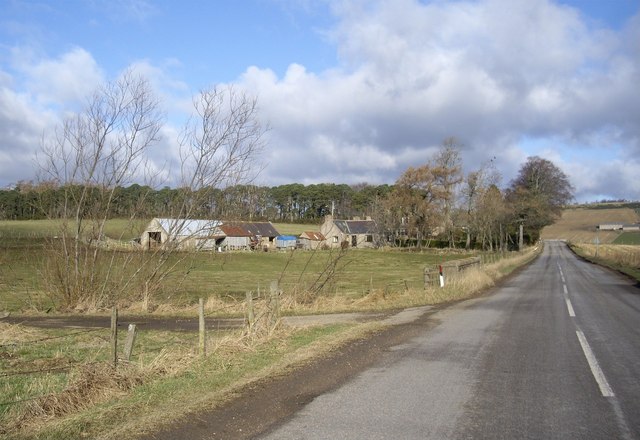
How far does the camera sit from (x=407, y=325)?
46.7 feet

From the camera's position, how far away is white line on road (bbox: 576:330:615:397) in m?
7.53

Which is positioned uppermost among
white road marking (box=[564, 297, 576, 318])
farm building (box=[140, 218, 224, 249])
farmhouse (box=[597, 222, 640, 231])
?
farmhouse (box=[597, 222, 640, 231])

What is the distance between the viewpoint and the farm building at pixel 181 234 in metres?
21.8

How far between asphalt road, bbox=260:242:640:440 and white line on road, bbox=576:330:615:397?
0.01 m

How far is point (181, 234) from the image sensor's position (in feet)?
72.8

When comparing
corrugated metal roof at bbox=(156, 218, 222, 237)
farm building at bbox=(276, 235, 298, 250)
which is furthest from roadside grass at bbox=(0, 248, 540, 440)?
farm building at bbox=(276, 235, 298, 250)

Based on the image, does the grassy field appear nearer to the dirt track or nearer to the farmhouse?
the dirt track

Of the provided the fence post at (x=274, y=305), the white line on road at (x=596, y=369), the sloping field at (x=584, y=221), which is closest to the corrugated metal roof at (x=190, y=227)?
the fence post at (x=274, y=305)

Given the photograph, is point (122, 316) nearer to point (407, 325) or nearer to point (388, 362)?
point (407, 325)

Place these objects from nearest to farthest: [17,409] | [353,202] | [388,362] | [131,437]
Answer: [131,437] < [17,409] < [388,362] < [353,202]

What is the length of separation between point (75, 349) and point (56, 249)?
31.6 feet

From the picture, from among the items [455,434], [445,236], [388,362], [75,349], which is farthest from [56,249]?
[445,236]

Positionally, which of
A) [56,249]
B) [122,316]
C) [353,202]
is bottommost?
[122,316]

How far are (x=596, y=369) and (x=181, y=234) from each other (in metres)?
16.8
